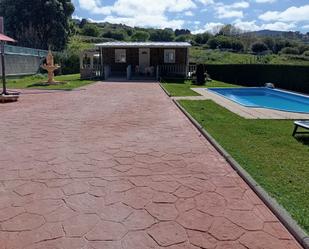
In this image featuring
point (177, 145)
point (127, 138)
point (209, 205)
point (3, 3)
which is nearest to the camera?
point (209, 205)

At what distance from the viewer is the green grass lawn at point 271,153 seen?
4051 millimetres

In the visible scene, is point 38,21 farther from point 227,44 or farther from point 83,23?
point 83,23

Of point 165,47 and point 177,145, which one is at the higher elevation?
point 165,47

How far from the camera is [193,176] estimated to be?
484cm

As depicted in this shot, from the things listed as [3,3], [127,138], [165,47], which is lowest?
[127,138]

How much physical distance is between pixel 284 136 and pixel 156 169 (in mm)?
3530

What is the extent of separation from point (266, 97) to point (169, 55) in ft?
35.3

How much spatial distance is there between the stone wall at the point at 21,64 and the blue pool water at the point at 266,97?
14.4m

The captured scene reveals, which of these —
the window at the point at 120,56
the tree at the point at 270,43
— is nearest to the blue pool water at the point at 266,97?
the window at the point at 120,56

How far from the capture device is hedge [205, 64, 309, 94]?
20.4 metres

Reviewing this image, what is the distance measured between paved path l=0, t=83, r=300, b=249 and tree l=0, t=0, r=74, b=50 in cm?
3740

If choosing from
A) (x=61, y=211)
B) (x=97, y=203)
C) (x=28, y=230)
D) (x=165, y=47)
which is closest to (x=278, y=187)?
(x=97, y=203)

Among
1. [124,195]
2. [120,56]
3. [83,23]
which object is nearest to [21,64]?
[120,56]

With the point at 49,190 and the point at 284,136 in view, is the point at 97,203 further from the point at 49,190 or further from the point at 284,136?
the point at 284,136
